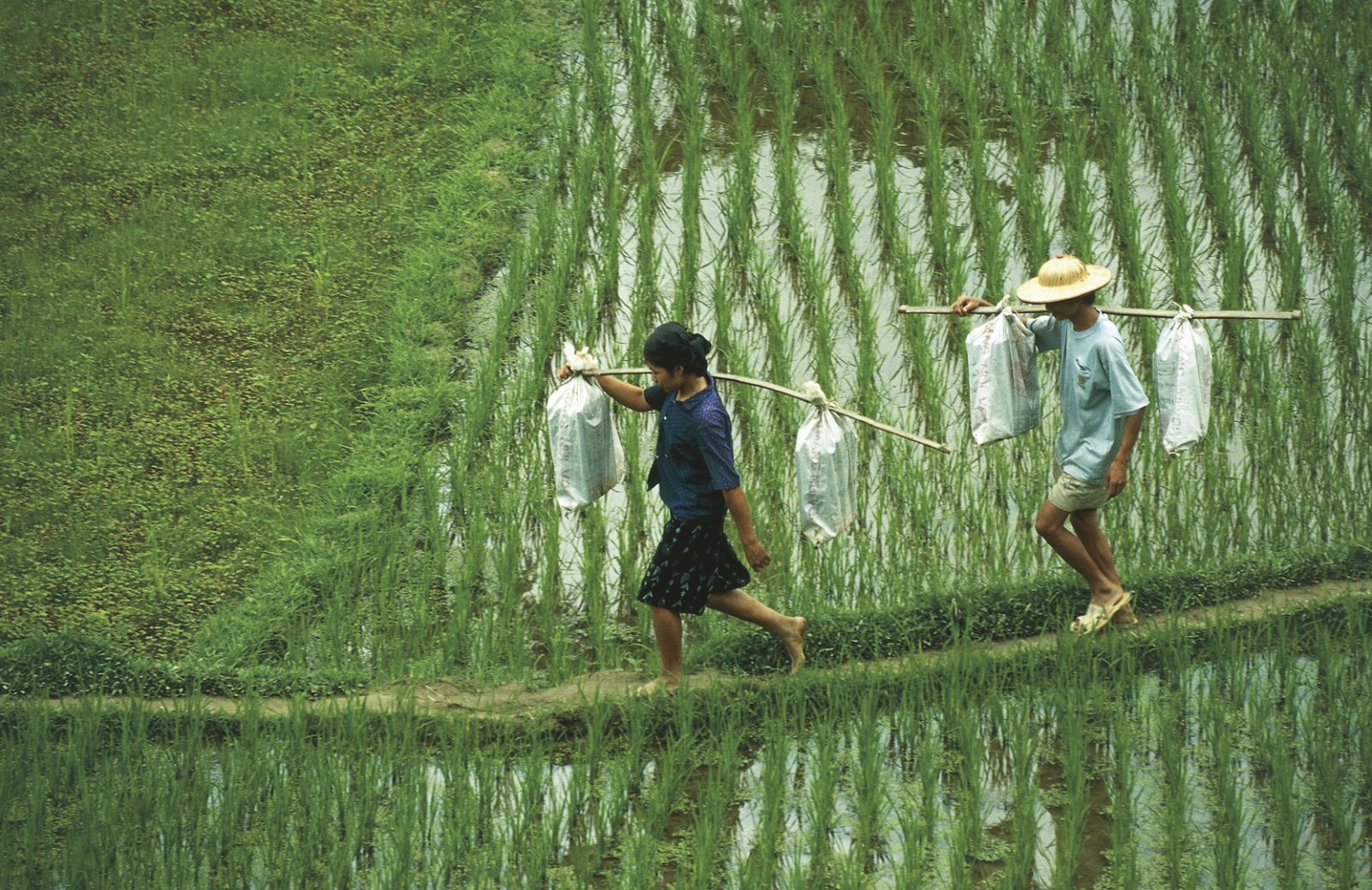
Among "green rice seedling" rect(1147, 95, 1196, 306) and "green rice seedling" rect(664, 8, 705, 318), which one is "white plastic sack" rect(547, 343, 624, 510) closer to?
"green rice seedling" rect(664, 8, 705, 318)

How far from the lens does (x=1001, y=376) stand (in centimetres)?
413

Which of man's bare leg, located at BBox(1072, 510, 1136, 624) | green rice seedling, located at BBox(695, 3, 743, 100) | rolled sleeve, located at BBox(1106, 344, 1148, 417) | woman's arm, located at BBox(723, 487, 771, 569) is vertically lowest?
man's bare leg, located at BBox(1072, 510, 1136, 624)

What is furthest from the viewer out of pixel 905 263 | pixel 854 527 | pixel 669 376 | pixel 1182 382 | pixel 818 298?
pixel 905 263

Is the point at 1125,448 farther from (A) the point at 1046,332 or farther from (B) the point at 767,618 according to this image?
(B) the point at 767,618

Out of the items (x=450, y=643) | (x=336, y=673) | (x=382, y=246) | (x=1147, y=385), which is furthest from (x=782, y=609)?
(x=382, y=246)

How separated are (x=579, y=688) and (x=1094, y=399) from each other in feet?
5.09

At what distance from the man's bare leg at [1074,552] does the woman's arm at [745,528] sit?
2.63ft

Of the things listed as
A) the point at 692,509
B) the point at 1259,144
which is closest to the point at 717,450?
the point at 692,509

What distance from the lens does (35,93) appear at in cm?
730

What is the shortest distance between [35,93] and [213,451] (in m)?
3.24

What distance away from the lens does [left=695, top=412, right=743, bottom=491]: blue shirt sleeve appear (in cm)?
377

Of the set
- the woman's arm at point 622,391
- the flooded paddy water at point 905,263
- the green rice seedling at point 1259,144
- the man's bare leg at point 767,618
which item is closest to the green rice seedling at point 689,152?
the flooded paddy water at point 905,263

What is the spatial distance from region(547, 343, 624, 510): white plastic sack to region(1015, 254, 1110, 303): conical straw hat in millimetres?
1153

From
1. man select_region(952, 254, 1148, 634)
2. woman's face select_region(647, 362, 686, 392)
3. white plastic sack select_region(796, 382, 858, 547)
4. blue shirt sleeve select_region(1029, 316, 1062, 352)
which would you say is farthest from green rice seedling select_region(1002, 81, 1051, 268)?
woman's face select_region(647, 362, 686, 392)
